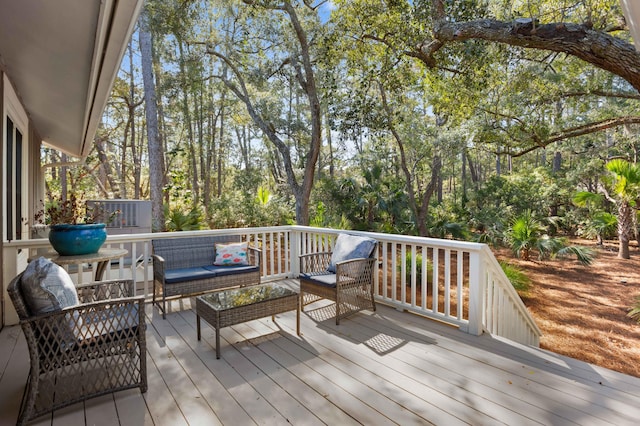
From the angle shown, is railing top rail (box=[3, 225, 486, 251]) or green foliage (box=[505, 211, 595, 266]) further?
green foliage (box=[505, 211, 595, 266])

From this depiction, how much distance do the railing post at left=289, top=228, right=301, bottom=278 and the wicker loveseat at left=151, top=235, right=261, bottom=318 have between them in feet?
3.69

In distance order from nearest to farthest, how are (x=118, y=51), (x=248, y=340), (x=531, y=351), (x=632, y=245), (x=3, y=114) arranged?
(x=118, y=51) → (x=531, y=351) → (x=248, y=340) → (x=3, y=114) → (x=632, y=245)

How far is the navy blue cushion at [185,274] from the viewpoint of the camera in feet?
12.6

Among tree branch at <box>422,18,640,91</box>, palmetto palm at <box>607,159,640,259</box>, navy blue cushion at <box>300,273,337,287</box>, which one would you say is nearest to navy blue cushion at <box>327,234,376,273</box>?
navy blue cushion at <box>300,273,337,287</box>

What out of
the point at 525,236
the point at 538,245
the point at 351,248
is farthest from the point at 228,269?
the point at 538,245

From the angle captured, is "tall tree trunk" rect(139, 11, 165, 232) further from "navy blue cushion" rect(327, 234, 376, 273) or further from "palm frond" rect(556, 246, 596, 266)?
"palm frond" rect(556, 246, 596, 266)

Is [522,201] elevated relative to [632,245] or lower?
elevated

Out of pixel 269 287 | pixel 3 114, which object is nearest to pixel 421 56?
pixel 269 287

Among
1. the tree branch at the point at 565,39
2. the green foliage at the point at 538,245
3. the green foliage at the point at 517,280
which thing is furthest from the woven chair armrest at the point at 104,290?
the green foliage at the point at 538,245

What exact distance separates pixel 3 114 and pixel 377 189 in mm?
10472

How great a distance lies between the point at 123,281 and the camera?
303cm

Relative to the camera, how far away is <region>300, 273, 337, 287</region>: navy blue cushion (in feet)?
12.1

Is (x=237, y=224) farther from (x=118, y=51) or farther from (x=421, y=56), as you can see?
(x=118, y=51)

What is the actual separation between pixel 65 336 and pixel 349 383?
6.22ft
